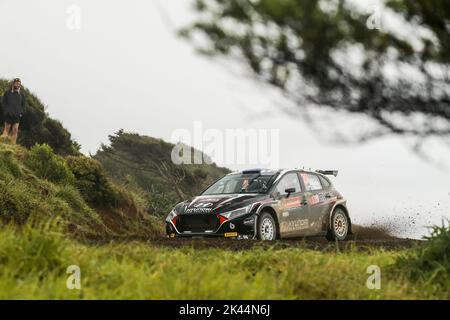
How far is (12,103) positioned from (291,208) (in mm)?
10951

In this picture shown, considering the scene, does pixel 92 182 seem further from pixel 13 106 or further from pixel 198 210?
pixel 198 210

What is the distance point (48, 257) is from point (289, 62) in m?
5.16

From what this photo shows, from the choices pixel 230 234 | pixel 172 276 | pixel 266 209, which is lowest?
pixel 172 276

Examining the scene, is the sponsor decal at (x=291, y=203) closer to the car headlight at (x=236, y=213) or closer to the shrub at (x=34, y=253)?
A: the car headlight at (x=236, y=213)

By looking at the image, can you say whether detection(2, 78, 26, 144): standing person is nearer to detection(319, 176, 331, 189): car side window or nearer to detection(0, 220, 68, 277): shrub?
detection(319, 176, 331, 189): car side window

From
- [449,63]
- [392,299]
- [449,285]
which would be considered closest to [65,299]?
[392,299]

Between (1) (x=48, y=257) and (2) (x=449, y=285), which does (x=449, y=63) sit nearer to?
(2) (x=449, y=285)

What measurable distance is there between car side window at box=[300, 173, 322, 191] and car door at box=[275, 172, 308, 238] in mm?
236

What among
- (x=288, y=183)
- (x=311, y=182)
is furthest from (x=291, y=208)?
(x=311, y=182)

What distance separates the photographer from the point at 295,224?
14383 millimetres

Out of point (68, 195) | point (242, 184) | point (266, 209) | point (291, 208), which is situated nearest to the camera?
point (266, 209)

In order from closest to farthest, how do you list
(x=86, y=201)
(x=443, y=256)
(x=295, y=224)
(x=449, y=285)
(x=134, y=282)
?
(x=134, y=282) → (x=449, y=285) → (x=443, y=256) → (x=295, y=224) → (x=86, y=201)

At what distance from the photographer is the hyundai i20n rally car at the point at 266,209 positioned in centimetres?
1326

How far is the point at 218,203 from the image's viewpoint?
44.2 feet
